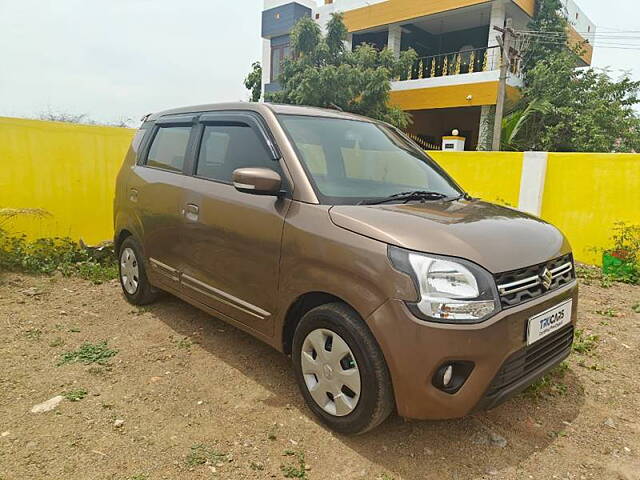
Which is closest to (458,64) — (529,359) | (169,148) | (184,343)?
(169,148)

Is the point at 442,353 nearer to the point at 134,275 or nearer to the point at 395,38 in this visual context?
the point at 134,275

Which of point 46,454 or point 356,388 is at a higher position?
point 356,388

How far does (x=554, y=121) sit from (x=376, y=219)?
14376 mm

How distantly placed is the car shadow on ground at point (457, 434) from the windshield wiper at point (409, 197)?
1261 mm

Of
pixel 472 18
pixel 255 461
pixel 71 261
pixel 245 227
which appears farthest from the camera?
pixel 472 18

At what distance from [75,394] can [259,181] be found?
175cm

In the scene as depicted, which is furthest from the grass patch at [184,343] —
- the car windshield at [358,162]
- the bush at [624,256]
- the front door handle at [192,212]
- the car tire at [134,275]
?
the bush at [624,256]

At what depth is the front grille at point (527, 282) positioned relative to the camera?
2.19 m

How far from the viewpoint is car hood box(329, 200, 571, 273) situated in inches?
86.0

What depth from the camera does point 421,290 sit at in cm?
209

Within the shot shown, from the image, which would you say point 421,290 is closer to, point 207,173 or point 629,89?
point 207,173

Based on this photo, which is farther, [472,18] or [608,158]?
[472,18]

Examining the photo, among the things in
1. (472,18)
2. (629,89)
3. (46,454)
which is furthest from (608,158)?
(472,18)

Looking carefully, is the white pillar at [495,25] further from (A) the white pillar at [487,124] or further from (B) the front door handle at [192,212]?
(B) the front door handle at [192,212]
